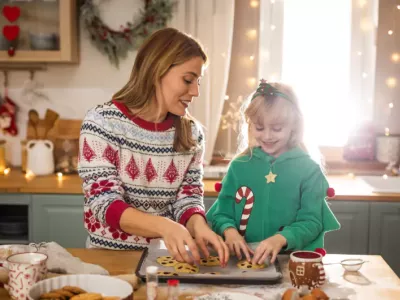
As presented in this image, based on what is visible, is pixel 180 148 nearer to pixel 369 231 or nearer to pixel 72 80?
pixel 369 231

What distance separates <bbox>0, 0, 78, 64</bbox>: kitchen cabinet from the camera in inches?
122

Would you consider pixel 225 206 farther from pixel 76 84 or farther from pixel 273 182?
pixel 76 84

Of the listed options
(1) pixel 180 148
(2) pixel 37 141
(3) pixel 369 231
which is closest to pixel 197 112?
(2) pixel 37 141

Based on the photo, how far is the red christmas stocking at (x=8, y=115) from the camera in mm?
3377

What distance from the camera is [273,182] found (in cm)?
174

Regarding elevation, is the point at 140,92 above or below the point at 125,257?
above

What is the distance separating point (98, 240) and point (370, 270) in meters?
0.77

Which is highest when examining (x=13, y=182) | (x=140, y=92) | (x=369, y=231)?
(x=140, y=92)

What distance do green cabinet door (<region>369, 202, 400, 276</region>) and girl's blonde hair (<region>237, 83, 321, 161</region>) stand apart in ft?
3.74

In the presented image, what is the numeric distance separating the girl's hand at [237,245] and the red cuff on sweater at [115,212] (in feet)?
0.98

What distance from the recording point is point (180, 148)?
1.67 metres

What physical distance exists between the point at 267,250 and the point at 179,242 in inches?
9.4

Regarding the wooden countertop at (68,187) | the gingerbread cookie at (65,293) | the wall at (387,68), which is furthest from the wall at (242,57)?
the gingerbread cookie at (65,293)

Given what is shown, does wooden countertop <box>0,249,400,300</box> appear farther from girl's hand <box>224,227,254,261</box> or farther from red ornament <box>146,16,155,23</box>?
red ornament <box>146,16,155,23</box>
